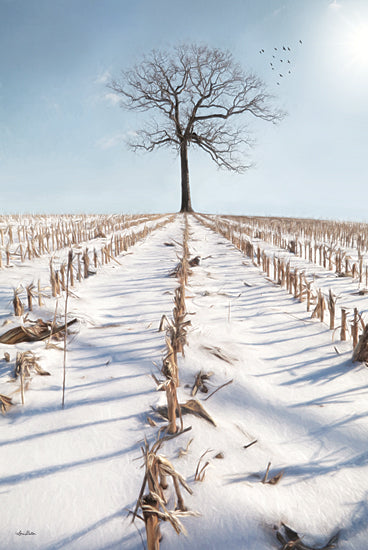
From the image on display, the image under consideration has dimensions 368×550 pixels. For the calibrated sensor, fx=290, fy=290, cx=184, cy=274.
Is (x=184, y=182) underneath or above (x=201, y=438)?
above

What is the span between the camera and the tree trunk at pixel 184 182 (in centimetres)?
2158

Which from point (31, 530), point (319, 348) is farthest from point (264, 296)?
point (31, 530)

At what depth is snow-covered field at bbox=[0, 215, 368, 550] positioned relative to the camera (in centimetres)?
73

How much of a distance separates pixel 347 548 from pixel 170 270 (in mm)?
3022

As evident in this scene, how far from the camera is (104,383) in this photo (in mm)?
1295

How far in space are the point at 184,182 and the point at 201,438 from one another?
71.9 ft

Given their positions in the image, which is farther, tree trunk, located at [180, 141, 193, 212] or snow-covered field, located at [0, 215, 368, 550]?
tree trunk, located at [180, 141, 193, 212]

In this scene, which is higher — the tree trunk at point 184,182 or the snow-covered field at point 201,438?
the tree trunk at point 184,182

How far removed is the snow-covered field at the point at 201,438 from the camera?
728 mm

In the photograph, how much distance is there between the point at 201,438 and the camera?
3.22 ft

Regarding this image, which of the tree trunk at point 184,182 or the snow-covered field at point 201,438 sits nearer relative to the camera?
the snow-covered field at point 201,438

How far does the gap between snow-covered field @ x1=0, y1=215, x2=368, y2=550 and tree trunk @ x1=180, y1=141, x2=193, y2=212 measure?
2033cm

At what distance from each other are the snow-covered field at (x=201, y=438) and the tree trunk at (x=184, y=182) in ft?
66.7

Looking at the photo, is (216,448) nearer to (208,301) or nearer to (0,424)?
(0,424)
